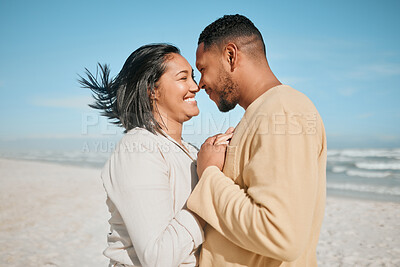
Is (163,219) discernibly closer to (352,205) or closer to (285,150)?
(285,150)

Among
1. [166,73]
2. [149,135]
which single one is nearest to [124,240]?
[149,135]

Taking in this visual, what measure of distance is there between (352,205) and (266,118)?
879 centimetres

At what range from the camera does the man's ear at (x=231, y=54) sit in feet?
6.51

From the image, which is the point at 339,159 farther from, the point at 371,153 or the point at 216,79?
the point at 216,79

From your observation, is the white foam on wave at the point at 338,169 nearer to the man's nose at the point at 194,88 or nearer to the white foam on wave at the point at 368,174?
the white foam on wave at the point at 368,174

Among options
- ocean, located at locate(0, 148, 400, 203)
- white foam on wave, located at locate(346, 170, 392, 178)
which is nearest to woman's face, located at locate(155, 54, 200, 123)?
ocean, located at locate(0, 148, 400, 203)

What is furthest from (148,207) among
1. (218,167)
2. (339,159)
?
(339,159)

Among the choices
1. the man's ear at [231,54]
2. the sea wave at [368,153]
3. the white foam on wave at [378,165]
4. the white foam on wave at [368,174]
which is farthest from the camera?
the sea wave at [368,153]

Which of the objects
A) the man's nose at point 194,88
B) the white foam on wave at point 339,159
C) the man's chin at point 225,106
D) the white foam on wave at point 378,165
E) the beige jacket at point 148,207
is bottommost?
the white foam on wave at point 339,159

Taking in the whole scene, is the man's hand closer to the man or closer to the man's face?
the man

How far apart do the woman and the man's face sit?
0.16 m

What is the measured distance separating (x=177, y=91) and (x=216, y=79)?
0.31m

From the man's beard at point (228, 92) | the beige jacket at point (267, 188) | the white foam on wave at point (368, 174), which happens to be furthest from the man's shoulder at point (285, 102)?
the white foam on wave at point (368, 174)

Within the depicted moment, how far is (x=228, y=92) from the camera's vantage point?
2074 millimetres
